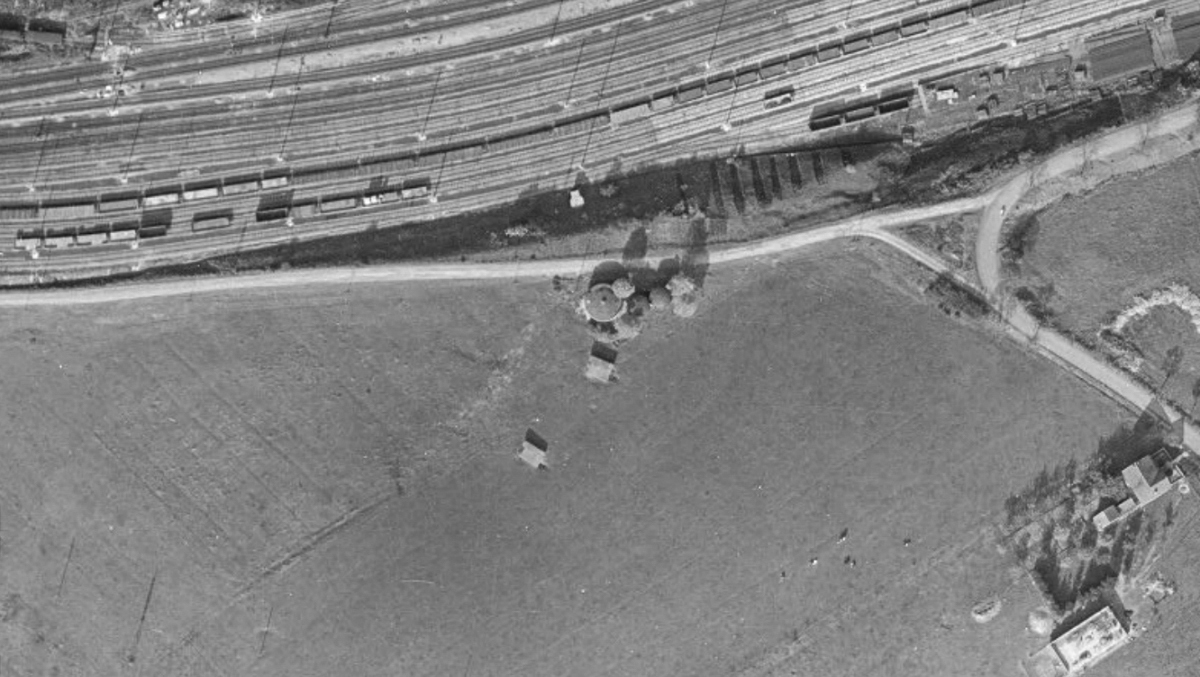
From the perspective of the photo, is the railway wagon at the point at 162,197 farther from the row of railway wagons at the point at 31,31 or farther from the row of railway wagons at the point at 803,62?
the row of railway wagons at the point at 803,62

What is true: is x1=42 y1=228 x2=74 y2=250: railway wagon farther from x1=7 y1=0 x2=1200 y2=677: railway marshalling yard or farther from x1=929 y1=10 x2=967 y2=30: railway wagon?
x1=929 y1=10 x2=967 y2=30: railway wagon

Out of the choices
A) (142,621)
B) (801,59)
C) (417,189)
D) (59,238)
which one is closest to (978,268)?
(801,59)

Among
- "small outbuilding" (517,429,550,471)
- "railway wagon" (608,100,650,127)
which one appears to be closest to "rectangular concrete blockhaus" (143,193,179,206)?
"small outbuilding" (517,429,550,471)

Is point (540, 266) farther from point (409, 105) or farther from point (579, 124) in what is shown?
point (409, 105)

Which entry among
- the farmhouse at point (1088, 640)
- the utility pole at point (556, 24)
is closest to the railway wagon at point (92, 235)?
the utility pole at point (556, 24)

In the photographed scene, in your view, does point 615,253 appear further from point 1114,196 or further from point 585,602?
point 1114,196

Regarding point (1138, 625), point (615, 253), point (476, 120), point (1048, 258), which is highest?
point (476, 120)

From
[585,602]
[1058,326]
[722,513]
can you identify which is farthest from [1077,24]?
[585,602]
